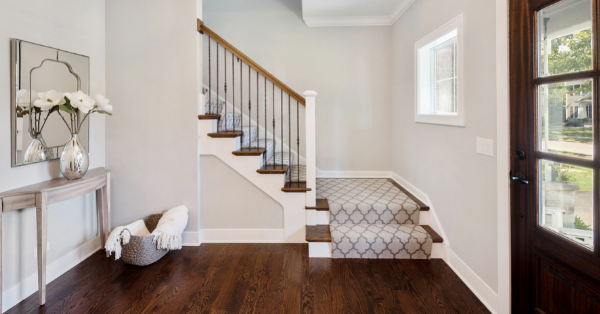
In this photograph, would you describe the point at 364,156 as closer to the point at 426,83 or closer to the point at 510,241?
the point at 426,83

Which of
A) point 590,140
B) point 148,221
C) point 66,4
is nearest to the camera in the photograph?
point 590,140

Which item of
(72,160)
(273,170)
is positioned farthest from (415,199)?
(72,160)

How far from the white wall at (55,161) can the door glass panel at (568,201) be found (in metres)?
3.33

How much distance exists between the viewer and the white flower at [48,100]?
Answer: 2326mm

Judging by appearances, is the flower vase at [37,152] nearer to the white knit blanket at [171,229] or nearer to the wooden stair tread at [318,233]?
the white knit blanket at [171,229]

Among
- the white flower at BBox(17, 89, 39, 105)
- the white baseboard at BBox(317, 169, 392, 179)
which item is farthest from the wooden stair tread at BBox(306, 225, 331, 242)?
the white flower at BBox(17, 89, 39, 105)

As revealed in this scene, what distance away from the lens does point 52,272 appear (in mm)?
2578

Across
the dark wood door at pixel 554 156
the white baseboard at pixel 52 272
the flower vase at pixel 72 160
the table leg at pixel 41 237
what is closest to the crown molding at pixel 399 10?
the dark wood door at pixel 554 156

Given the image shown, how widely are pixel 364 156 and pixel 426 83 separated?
1.47 m

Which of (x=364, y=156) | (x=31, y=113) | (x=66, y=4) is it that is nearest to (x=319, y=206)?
(x=364, y=156)

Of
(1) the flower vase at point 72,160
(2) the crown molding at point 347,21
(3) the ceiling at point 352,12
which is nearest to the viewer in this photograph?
(1) the flower vase at point 72,160

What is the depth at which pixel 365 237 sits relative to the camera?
116 inches

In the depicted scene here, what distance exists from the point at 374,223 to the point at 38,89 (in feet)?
9.98

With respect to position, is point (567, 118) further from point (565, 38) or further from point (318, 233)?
point (318, 233)
